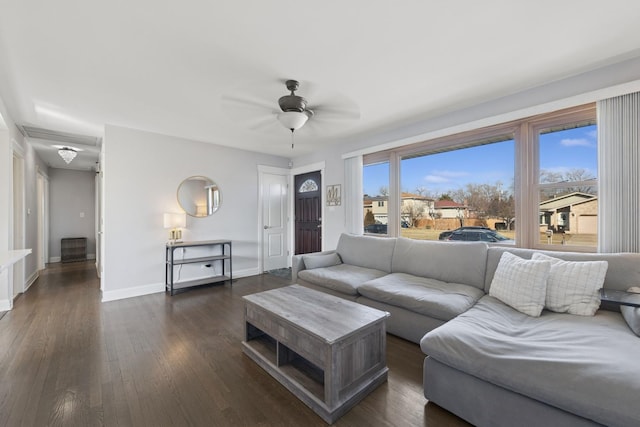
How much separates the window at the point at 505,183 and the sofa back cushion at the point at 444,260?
524 mm

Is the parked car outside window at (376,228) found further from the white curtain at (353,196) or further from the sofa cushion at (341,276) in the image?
the sofa cushion at (341,276)

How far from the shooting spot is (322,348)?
5.28ft

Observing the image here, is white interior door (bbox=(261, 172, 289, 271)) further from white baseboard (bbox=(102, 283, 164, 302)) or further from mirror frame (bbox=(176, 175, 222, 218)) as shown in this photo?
white baseboard (bbox=(102, 283, 164, 302))

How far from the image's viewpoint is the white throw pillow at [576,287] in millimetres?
1855

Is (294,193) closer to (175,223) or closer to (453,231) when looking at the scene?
(175,223)

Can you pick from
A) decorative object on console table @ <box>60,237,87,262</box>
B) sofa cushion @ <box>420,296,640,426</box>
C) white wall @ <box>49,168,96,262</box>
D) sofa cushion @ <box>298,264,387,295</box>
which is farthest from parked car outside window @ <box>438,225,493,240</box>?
white wall @ <box>49,168,96,262</box>

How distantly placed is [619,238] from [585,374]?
171cm

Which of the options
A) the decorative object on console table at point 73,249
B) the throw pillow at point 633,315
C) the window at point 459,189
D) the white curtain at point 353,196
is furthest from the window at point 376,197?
the decorative object on console table at point 73,249

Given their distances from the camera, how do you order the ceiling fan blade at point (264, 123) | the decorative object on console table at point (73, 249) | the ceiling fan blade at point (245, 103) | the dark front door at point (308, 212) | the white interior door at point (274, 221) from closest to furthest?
the ceiling fan blade at point (245, 103)
the ceiling fan blade at point (264, 123)
the dark front door at point (308, 212)
the white interior door at point (274, 221)
the decorative object on console table at point (73, 249)

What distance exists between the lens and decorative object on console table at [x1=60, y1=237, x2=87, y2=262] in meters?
6.43

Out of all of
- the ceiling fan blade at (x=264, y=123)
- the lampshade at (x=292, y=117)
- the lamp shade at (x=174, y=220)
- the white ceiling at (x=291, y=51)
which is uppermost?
the white ceiling at (x=291, y=51)

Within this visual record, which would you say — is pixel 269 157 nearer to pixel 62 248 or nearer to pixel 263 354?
pixel 263 354

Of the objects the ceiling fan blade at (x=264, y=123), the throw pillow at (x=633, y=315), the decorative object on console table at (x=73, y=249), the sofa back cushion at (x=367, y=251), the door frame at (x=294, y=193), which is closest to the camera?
the throw pillow at (x=633, y=315)

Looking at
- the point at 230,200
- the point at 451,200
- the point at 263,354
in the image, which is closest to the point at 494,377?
the point at 263,354
